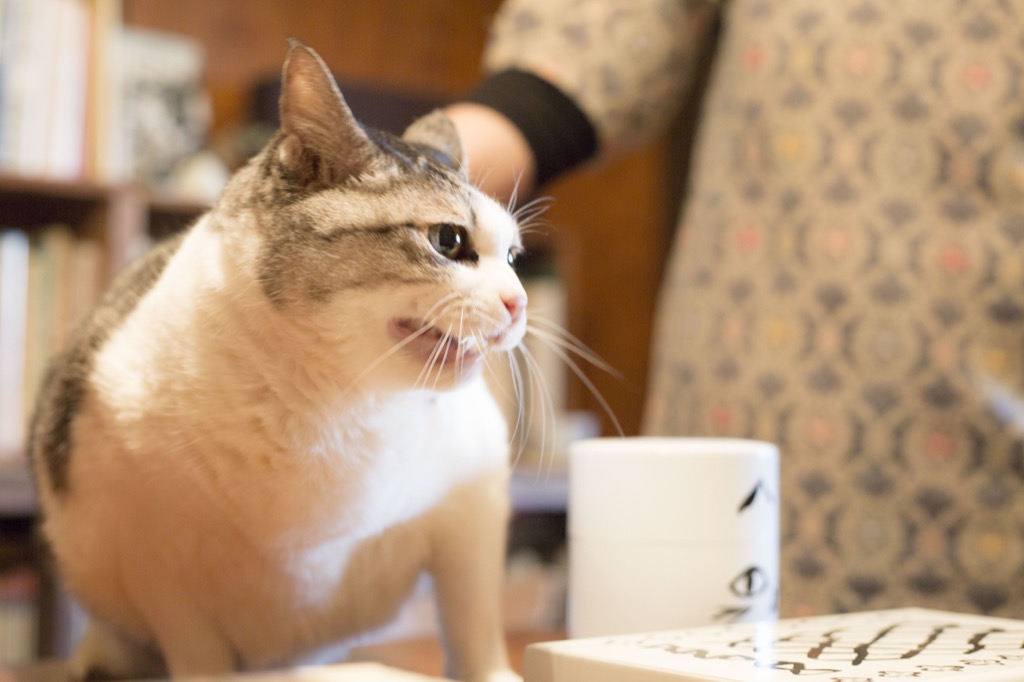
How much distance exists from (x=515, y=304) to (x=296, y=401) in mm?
158

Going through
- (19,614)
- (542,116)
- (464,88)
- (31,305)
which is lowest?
(19,614)

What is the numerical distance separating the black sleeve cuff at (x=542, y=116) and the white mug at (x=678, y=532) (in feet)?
1.41

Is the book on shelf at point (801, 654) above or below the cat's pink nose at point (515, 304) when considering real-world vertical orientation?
below

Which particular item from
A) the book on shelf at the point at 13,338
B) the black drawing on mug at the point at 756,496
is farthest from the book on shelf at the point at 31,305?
the black drawing on mug at the point at 756,496

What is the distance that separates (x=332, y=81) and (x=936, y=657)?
461 mm

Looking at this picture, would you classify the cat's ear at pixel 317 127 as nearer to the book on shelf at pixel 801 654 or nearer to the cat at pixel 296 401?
the cat at pixel 296 401

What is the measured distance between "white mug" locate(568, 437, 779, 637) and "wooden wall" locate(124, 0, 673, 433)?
205cm

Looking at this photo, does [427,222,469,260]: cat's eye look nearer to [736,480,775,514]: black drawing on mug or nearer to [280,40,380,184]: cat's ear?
[280,40,380,184]: cat's ear

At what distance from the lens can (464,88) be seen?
9.77ft

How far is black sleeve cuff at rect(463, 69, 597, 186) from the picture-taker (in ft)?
3.20

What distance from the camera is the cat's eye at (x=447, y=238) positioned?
0.64 metres

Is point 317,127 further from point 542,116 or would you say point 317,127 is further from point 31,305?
point 31,305

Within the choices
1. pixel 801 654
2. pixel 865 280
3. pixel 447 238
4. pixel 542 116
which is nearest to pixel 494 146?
pixel 542 116

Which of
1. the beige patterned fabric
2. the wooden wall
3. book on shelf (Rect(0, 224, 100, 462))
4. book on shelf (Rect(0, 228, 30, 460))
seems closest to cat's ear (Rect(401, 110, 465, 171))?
the beige patterned fabric
